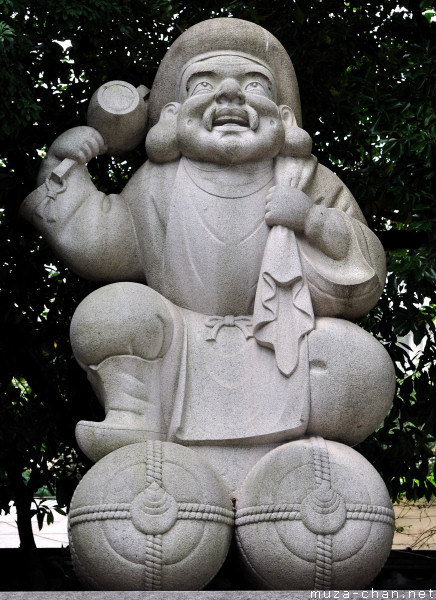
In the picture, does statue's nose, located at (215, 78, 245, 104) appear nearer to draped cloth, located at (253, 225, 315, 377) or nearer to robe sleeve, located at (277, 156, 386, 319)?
robe sleeve, located at (277, 156, 386, 319)

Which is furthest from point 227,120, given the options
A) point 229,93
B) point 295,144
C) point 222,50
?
point 222,50

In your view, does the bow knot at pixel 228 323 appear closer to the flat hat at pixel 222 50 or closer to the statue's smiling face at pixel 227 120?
the statue's smiling face at pixel 227 120

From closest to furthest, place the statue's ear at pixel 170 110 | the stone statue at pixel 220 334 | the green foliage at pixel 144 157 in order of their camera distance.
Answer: the stone statue at pixel 220 334
the statue's ear at pixel 170 110
the green foliage at pixel 144 157

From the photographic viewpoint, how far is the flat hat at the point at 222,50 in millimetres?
5684

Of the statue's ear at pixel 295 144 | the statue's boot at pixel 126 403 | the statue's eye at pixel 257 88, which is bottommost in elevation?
the statue's boot at pixel 126 403

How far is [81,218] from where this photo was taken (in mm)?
5371

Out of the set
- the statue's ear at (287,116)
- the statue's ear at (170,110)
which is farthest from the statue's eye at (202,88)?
the statue's ear at (287,116)

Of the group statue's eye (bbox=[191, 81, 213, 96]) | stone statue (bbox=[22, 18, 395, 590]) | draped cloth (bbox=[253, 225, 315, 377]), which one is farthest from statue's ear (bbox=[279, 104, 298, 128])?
draped cloth (bbox=[253, 225, 315, 377])

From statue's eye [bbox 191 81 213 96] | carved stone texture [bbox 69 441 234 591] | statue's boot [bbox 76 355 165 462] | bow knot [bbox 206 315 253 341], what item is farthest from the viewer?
statue's eye [bbox 191 81 213 96]

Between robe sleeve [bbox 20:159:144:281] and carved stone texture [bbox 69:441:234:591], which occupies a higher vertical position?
robe sleeve [bbox 20:159:144:281]

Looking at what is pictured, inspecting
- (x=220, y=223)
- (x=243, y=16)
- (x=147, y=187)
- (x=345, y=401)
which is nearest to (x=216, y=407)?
(x=345, y=401)

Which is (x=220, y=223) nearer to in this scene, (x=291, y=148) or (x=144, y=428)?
(x=291, y=148)

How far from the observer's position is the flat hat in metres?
5.68

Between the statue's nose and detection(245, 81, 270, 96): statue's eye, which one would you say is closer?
the statue's nose
